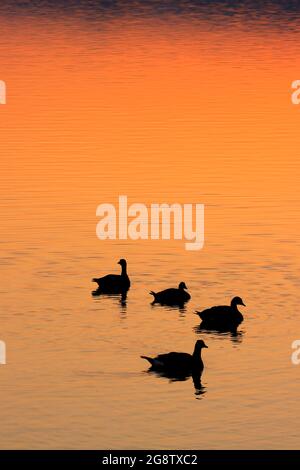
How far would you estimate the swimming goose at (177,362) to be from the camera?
124ft

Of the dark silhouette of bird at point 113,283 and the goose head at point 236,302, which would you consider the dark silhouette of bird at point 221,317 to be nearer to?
the goose head at point 236,302

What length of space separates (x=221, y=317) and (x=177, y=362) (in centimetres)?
453

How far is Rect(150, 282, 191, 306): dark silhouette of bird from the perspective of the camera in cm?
4475

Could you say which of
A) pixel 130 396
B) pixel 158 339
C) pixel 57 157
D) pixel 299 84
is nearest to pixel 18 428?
pixel 130 396

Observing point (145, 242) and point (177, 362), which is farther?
point (145, 242)

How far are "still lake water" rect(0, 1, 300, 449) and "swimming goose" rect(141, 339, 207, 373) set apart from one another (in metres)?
0.31

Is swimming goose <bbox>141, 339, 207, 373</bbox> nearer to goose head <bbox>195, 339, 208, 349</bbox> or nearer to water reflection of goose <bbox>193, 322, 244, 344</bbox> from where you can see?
goose head <bbox>195, 339, 208, 349</bbox>

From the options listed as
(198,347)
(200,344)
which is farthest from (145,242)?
(198,347)

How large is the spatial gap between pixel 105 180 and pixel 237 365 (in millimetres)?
24019

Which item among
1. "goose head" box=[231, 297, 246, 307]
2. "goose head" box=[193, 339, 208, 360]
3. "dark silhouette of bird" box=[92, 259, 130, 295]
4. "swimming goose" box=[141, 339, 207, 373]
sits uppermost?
"dark silhouette of bird" box=[92, 259, 130, 295]

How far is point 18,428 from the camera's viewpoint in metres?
33.4

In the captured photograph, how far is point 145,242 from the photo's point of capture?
174ft

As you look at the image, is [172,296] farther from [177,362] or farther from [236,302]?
[177,362]

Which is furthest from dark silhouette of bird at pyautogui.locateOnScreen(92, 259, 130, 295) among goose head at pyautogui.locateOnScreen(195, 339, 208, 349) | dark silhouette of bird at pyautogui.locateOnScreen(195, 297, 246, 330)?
goose head at pyautogui.locateOnScreen(195, 339, 208, 349)
